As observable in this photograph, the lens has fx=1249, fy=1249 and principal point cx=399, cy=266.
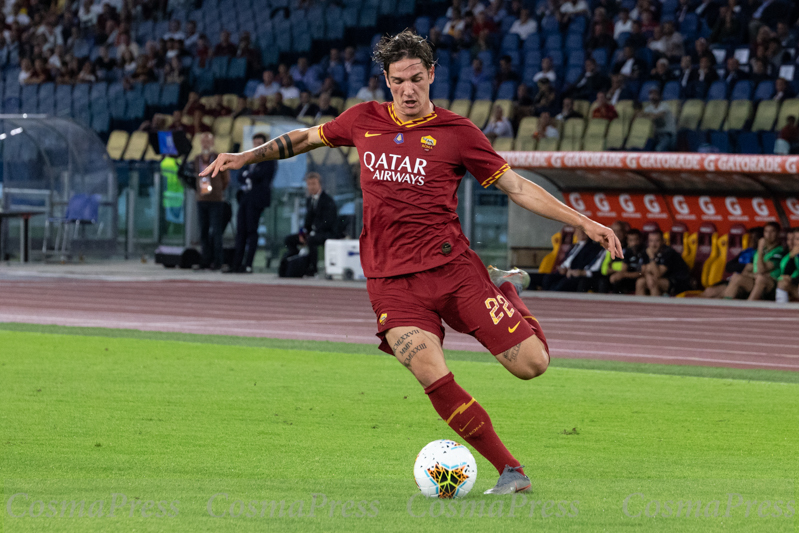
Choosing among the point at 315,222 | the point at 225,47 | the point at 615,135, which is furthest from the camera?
the point at 225,47

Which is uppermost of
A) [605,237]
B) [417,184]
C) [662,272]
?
[417,184]

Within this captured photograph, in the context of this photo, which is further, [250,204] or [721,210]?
[250,204]

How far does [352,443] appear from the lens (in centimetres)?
699

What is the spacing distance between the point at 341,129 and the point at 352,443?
1.90m

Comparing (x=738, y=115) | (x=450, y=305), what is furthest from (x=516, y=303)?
(x=738, y=115)

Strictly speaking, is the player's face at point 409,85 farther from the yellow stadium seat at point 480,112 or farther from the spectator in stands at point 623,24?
the spectator in stands at point 623,24

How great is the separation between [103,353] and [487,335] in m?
6.65

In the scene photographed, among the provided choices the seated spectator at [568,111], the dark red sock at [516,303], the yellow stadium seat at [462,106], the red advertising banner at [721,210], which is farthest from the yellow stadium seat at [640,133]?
the dark red sock at [516,303]

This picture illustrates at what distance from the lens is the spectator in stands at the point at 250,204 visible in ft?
76.3

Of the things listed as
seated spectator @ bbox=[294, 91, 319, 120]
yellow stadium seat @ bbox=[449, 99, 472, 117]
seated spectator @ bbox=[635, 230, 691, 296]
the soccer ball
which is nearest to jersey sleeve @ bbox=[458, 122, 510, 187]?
the soccer ball

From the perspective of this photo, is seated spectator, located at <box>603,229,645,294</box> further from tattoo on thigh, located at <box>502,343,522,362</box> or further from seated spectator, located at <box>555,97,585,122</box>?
tattoo on thigh, located at <box>502,343,522,362</box>

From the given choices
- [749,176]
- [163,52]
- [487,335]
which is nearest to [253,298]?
[749,176]

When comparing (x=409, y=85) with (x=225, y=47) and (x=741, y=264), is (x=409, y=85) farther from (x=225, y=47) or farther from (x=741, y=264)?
(x=225, y=47)

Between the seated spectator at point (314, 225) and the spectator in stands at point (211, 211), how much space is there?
5.63 ft
